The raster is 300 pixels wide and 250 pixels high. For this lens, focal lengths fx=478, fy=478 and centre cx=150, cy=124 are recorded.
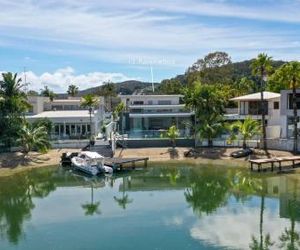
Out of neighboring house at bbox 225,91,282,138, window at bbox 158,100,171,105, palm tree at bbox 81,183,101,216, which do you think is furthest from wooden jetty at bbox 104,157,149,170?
window at bbox 158,100,171,105

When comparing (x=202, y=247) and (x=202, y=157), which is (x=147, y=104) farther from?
(x=202, y=247)

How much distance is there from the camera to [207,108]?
178ft

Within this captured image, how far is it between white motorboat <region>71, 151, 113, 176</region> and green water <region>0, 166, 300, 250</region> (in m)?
1.26

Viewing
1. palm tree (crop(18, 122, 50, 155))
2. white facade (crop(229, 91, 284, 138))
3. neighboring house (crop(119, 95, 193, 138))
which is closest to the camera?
palm tree (crop(18, 122, 50, 155))

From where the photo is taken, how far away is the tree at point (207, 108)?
5344 centimetres

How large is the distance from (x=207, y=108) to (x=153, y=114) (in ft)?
46.6

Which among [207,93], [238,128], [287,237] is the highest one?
[207,93]

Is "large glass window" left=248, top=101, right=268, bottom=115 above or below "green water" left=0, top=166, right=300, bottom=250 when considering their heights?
above

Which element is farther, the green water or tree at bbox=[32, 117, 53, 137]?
tree at bbox=[32, 117, 53, 137]

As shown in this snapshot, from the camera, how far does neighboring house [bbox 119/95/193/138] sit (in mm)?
67125

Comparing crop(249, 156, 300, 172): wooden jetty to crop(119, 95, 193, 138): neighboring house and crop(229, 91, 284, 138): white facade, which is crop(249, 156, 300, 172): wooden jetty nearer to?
crop(229, 91, 284, 138): white facade

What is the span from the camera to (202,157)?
2025 inches

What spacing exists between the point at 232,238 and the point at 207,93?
31.2 meters

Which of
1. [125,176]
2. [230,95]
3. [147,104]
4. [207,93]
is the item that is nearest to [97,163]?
[125,176]
